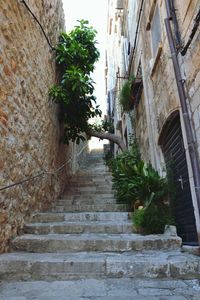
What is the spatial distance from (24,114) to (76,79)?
2.39 meters

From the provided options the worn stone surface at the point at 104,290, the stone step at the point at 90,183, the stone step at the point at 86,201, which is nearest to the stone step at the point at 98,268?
the worn stone surface at the point at 104,290

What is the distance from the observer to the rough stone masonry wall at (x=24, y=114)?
3.40 m

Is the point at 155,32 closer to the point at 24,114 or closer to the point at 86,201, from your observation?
the point at 24,114

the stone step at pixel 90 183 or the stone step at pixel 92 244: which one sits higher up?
the stone step at pixel 90 183

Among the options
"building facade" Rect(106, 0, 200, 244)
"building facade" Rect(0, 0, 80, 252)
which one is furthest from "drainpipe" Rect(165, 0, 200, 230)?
"building facade" Rect(0, 0, 80, 252)

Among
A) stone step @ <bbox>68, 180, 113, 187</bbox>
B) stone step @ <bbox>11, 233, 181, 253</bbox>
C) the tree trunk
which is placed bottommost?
stone step @ <bbox>11, 233, 181, 253</bbox>

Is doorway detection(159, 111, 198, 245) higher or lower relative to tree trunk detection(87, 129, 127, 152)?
lower

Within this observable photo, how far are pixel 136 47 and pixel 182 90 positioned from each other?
389cm

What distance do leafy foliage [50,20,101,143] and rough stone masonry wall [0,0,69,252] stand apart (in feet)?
1.28

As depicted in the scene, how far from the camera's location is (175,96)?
3936 mm

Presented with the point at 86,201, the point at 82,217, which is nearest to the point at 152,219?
the point at 82,217

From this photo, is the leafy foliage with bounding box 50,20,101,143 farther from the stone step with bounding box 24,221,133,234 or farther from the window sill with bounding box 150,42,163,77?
the stone step with bounding box 24,221,133,234

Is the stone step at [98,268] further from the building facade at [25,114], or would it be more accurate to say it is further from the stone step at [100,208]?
the stone step at [100,208]

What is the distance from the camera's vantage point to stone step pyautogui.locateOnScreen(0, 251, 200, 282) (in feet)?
9.02
